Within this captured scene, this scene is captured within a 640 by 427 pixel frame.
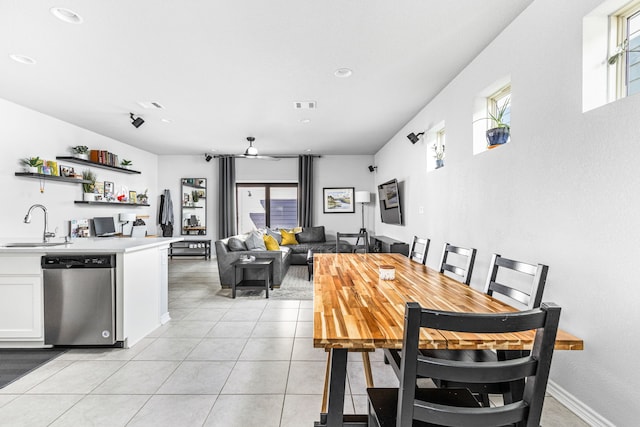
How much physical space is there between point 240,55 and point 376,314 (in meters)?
2.56

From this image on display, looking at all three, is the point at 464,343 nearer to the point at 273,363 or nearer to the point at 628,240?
the point at 628,240

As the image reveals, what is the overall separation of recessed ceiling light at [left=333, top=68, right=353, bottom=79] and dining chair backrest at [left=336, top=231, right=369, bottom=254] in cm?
172

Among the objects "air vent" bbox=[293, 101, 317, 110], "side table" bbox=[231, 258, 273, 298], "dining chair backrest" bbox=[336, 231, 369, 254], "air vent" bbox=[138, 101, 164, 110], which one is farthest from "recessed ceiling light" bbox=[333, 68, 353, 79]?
"side table" bbox=[231, 258, 273, 298]

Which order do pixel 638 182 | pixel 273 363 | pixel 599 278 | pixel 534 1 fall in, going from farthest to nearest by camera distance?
pixel 273 363, pixel 534 1, pixel 599 278, pixel 638 182

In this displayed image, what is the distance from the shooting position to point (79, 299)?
2.63m

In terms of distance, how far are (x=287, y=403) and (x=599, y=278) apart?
1906mm

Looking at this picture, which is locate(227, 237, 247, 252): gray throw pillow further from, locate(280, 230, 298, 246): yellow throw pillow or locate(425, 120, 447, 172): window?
locate(425, 120, 447, 172): window

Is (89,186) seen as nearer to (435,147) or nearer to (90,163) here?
(90,163)

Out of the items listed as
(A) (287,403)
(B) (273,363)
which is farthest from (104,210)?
(A) (287,403)

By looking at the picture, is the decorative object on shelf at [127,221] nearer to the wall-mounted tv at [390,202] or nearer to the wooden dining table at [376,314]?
the wall-mounted tv at [390,202]

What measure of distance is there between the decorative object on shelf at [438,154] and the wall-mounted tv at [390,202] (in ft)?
3.89

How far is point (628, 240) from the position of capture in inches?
57.9

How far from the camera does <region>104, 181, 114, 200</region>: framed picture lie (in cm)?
568

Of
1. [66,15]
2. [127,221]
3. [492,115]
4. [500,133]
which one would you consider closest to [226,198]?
[127,221]
